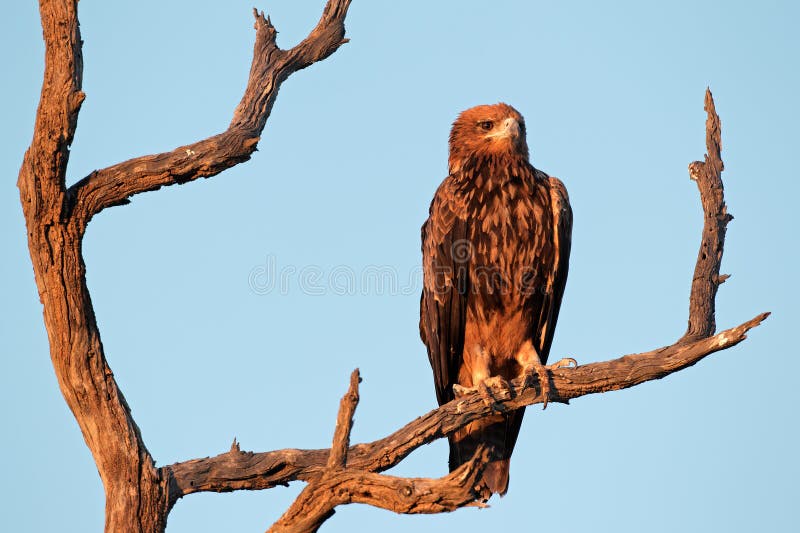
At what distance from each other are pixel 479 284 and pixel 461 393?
84 centimetres

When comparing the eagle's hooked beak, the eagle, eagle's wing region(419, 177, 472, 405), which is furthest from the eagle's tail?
the eagle's hooked beak

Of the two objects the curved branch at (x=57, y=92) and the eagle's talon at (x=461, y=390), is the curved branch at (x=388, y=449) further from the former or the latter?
the curved branch at (x=57, y=92)

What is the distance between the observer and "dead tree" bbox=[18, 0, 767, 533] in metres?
4.76

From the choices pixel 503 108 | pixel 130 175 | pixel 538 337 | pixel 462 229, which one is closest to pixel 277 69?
pixel 130 175

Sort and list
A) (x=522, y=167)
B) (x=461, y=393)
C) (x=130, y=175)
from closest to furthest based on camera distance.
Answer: (x=130, y=175) < (x=461, y=393) < (x=522, y=167)

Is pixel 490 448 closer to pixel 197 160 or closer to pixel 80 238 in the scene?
pixel 197 160

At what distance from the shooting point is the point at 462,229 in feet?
23.3

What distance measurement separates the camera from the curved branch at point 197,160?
503 centimetres

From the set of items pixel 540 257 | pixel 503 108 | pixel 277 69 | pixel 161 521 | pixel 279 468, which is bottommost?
pixel 161 521

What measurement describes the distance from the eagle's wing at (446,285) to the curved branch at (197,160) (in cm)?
180

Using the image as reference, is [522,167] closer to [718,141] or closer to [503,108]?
[503,108]

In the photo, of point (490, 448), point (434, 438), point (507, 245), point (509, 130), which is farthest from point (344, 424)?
point (509, 130)

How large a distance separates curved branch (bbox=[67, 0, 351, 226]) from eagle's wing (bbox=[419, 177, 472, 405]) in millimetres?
1799

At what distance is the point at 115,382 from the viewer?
511 cm
